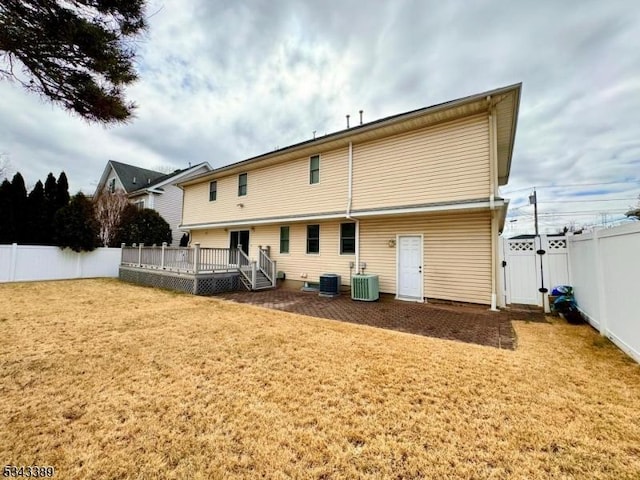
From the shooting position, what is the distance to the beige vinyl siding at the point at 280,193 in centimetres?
1043

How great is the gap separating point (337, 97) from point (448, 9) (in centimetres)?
619

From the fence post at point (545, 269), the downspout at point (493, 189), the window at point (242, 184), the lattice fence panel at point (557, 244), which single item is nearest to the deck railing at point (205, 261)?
the window at point (242, 184)

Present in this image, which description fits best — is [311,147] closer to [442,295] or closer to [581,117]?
[442,295]

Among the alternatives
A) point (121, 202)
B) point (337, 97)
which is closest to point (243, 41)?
point (337, 97)

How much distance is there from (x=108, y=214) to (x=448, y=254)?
19.0 m

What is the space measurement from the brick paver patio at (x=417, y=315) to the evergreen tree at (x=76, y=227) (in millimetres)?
10090

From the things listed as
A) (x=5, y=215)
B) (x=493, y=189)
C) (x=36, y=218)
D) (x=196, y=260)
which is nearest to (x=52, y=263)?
(x=36, y=218)

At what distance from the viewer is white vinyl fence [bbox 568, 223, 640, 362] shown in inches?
157

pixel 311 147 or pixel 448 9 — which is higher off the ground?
pixel 448 9

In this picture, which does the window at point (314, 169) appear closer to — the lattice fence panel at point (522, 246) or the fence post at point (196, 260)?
the fence post at point (196, 260)

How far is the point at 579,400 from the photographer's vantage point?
296 centimetres

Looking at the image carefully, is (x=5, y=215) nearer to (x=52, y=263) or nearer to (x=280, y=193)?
(x=52, y=263)

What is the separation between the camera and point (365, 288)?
29.3 feet

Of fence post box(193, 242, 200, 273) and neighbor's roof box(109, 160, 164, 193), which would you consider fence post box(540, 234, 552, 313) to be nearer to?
fence post box(193, 242, 200, 273)
